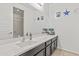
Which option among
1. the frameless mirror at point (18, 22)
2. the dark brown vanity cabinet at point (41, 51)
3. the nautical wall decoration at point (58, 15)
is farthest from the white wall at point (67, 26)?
the frameless mirror at point (18, 22)

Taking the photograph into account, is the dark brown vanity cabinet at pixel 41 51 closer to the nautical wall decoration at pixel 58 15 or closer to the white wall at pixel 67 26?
the white wall at pixel 67 26

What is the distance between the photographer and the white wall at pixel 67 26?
5.03m

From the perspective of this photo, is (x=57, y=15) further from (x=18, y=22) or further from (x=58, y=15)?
(x=18, y=22)

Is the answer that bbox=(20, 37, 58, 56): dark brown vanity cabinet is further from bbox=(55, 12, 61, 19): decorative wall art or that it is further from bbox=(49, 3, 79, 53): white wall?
bbox=(55, 12, 61, 19): decorative wall art

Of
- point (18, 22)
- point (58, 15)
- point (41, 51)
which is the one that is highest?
point (58, 15)

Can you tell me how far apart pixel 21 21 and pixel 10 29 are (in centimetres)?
64

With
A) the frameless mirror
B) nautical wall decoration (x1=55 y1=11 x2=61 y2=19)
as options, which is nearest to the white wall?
nautical wall decoration (x1=55 y1=11 x2=61 y2=19)

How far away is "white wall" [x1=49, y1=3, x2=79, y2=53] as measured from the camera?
5.03 meters

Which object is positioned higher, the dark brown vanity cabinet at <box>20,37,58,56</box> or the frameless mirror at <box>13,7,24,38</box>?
the frameless mirror at <box>13,7,24,38</box>

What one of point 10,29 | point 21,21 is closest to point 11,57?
point 10,29

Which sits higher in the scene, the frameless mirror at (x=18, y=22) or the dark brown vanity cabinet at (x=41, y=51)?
the frameless mirror at (x=18, y=22)

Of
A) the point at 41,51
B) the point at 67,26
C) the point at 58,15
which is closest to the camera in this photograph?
the point at 41,51

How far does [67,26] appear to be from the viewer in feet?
17.5

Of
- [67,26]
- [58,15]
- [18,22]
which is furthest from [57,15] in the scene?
[18,22]
